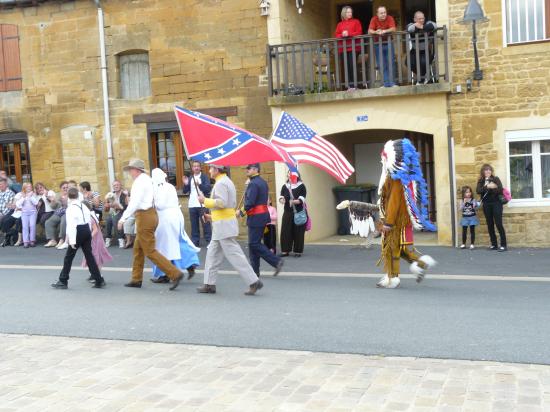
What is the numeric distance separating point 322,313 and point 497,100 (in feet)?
26.3

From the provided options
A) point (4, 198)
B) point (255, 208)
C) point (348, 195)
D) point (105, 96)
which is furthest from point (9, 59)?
point (255, 208)

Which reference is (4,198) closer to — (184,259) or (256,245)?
(184,259)

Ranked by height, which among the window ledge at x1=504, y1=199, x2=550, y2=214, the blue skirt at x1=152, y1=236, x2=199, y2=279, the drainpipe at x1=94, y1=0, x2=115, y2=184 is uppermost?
the drainpipe at x1=94, y1=0, x2=115, y2=184

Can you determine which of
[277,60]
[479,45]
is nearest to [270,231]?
[277,60]

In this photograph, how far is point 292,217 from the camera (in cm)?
1417

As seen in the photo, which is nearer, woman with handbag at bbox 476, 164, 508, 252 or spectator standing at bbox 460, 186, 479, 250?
woman with handbag at bbox 476, 164, 508, 252

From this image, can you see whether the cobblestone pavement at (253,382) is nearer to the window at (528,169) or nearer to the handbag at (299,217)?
the handbag at (299,217)

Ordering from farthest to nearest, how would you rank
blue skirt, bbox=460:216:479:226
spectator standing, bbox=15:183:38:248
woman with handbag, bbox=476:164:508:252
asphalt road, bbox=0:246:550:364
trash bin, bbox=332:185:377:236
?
1. spectator standing, bbox=15:183:38:248
2. trash bin, bbox=332:185:377:236
3. blue skirt, bbox=460:216:479:226
4. woman with handbag, bbox=476:164:508:252
5. asphalt road, bbox=0:246:550:364

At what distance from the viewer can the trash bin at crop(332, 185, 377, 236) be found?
1750 cm

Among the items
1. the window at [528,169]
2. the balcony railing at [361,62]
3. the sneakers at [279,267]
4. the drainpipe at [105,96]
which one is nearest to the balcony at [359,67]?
the balcony railing at [361,62]

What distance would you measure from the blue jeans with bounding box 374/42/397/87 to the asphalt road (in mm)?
4629

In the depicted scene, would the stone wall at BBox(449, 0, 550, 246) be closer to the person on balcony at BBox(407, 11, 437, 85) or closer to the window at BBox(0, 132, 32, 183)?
the person on balcony at BBox(407, 11, 437, 85)

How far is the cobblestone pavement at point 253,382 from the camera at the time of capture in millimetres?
5453

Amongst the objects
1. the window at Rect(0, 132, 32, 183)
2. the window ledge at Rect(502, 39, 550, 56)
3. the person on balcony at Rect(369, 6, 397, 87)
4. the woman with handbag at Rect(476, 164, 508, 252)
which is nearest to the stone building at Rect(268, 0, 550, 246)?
the window ledge at Rect(502, 39, 550, 56)
